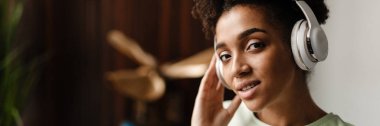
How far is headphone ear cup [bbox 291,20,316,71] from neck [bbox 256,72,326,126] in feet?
0.13

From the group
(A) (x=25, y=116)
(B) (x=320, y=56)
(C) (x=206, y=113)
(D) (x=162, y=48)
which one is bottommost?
(A) (x=25, y=116)

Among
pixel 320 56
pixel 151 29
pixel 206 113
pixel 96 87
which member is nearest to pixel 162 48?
pixel 151 29

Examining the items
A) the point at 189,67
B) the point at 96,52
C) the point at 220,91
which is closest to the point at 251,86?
the point at 220,91

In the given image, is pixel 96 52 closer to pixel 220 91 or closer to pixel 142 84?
pixel 142 84

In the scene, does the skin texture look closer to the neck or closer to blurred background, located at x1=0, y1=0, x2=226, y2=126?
the neck

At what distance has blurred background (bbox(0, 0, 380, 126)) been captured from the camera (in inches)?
71.2

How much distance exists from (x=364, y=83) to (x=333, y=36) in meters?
0.06

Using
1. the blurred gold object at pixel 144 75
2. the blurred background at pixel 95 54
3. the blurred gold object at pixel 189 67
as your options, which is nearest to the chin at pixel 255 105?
the blurred gold object at pixel 189 67

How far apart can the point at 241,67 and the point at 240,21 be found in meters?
0.05

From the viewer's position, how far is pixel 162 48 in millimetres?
1937

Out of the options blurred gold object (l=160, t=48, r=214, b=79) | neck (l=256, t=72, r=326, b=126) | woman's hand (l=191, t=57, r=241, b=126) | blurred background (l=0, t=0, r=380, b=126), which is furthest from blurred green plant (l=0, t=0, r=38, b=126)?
neck (l=256, t=72, r=326, b=126)

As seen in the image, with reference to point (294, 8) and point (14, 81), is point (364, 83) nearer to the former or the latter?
Result: point (294, 8)

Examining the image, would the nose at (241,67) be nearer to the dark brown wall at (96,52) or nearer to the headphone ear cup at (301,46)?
the headphone ear cup at (301,46)

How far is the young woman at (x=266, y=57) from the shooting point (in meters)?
0.56
